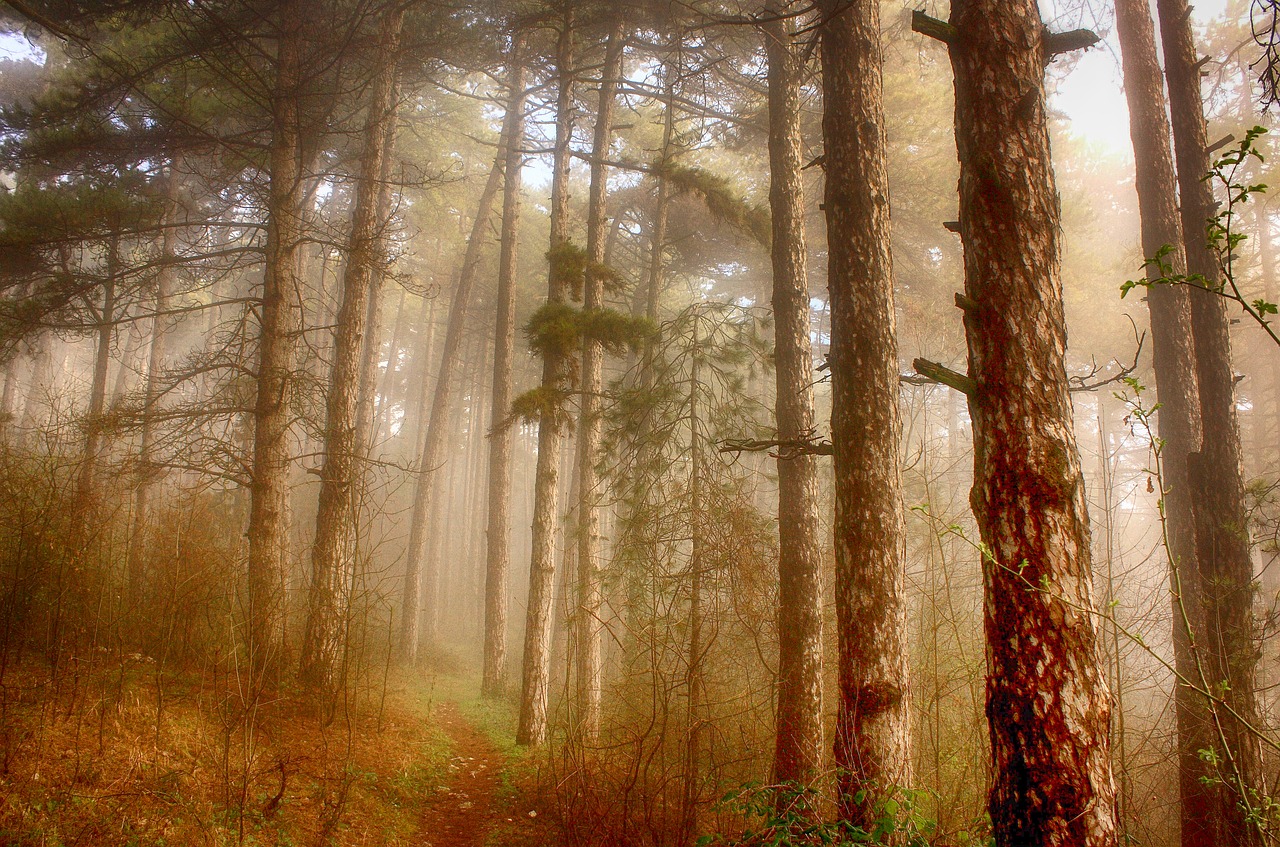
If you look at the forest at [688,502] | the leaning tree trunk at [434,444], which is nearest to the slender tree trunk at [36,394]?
the forest at [688,502]

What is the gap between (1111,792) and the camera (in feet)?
9.27

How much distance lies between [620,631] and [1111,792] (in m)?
10.3

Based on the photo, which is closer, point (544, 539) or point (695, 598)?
point (695, 598)

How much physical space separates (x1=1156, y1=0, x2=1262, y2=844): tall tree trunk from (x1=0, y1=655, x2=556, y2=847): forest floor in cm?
664

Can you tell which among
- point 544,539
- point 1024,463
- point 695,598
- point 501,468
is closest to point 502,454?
point 501,468

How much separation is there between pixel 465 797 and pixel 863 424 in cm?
593

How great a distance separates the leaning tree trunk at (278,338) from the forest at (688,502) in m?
0.06

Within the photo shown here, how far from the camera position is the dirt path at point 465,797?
5.74m

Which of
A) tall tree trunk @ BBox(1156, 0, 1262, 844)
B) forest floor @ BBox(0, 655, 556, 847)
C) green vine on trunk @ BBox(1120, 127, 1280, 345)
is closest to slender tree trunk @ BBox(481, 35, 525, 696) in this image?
forest floor @ BBox(0, 655, 556, 847)

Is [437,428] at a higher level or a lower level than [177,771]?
higher

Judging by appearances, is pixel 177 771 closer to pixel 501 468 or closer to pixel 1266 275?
pixel 501 468

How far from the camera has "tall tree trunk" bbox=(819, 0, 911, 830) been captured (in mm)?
4461

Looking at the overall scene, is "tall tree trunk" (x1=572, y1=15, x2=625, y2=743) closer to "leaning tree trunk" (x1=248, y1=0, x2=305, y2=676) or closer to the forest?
the forest

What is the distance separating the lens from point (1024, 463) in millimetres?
3146
